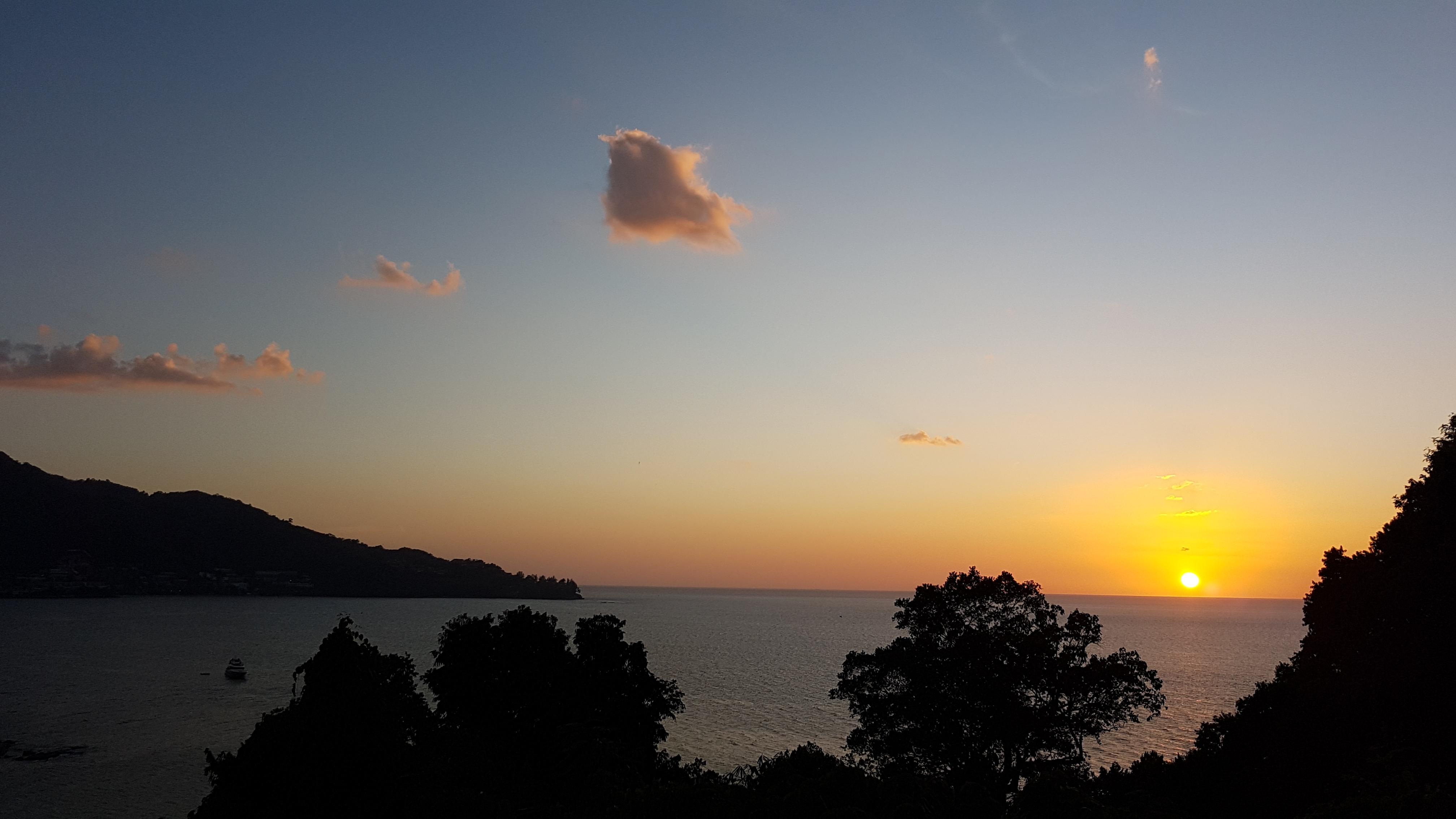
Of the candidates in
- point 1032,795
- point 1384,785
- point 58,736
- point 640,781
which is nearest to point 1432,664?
point 1384,785

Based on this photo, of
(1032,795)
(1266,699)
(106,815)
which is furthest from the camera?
(106,815)

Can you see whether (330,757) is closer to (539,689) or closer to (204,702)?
(539,689)

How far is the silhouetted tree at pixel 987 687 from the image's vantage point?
33938 millimetres

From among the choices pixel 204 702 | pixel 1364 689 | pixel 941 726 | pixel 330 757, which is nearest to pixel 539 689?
pixel 330 757

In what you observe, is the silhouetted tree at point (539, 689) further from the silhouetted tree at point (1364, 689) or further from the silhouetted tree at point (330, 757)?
the silhouetted tree at point (1364, 689)

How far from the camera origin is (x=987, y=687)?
3447 cm

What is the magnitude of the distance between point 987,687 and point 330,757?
980 inches

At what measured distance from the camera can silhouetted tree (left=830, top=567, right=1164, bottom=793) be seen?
3394 centimetres

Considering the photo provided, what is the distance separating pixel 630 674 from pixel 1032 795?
25781 mm

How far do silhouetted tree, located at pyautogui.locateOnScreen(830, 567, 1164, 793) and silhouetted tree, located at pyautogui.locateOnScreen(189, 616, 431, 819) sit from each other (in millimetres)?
19599

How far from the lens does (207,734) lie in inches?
2842

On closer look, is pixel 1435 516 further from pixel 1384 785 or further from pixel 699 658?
pixel 699 658

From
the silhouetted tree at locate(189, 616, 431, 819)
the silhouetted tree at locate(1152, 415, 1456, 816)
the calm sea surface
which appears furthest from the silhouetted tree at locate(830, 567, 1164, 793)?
the calm sea surface

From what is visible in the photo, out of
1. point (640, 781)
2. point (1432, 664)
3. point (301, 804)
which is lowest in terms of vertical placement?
point (301, 804)
